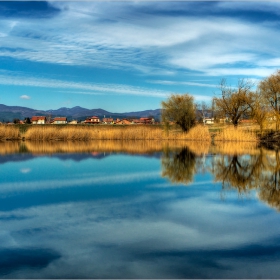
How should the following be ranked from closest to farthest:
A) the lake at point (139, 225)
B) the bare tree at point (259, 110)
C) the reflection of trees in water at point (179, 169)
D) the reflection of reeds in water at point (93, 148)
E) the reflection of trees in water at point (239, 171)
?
the lake at point (139, 225) → the reflection of trees in water at point (239, 171) → the reflection of trees in water at point (179, 169) → the reflection of reeds in water at point (93, 148) → the bare tree at point (259, 110)

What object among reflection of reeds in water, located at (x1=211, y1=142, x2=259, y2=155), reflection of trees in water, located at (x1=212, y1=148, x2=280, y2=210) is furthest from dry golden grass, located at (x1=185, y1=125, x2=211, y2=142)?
reflection of trees in water, located at (x1=212, y1=148, x2=280, y2=210)

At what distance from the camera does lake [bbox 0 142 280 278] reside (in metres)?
4.80

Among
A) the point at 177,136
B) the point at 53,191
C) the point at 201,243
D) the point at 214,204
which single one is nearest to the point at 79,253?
the point at 201,243

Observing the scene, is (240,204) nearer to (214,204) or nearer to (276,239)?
(214,204)

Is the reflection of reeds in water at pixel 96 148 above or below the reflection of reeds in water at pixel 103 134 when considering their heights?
below

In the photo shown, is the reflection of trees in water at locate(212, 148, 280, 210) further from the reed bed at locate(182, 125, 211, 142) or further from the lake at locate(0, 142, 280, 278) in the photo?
the reed bed at locate(182, 125, 211, 142)

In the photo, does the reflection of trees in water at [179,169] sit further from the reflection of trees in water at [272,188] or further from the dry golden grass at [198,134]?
the dry golden grass at [198,134]

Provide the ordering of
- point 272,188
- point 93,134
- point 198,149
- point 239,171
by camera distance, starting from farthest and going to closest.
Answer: point 93,134 → point 198,149 → point 239,171 → point 272,188

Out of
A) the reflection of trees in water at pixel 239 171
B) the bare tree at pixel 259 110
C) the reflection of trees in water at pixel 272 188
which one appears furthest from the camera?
the bare tree at pixel 259 110

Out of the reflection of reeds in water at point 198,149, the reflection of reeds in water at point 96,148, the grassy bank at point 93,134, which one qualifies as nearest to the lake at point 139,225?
the reflection of reeds in water at point 198,149

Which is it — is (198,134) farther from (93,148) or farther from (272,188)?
(272,188)

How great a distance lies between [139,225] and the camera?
21.7 ft

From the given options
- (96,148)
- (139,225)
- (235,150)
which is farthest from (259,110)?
(139,225)

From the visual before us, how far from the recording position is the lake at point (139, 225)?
189 inches
